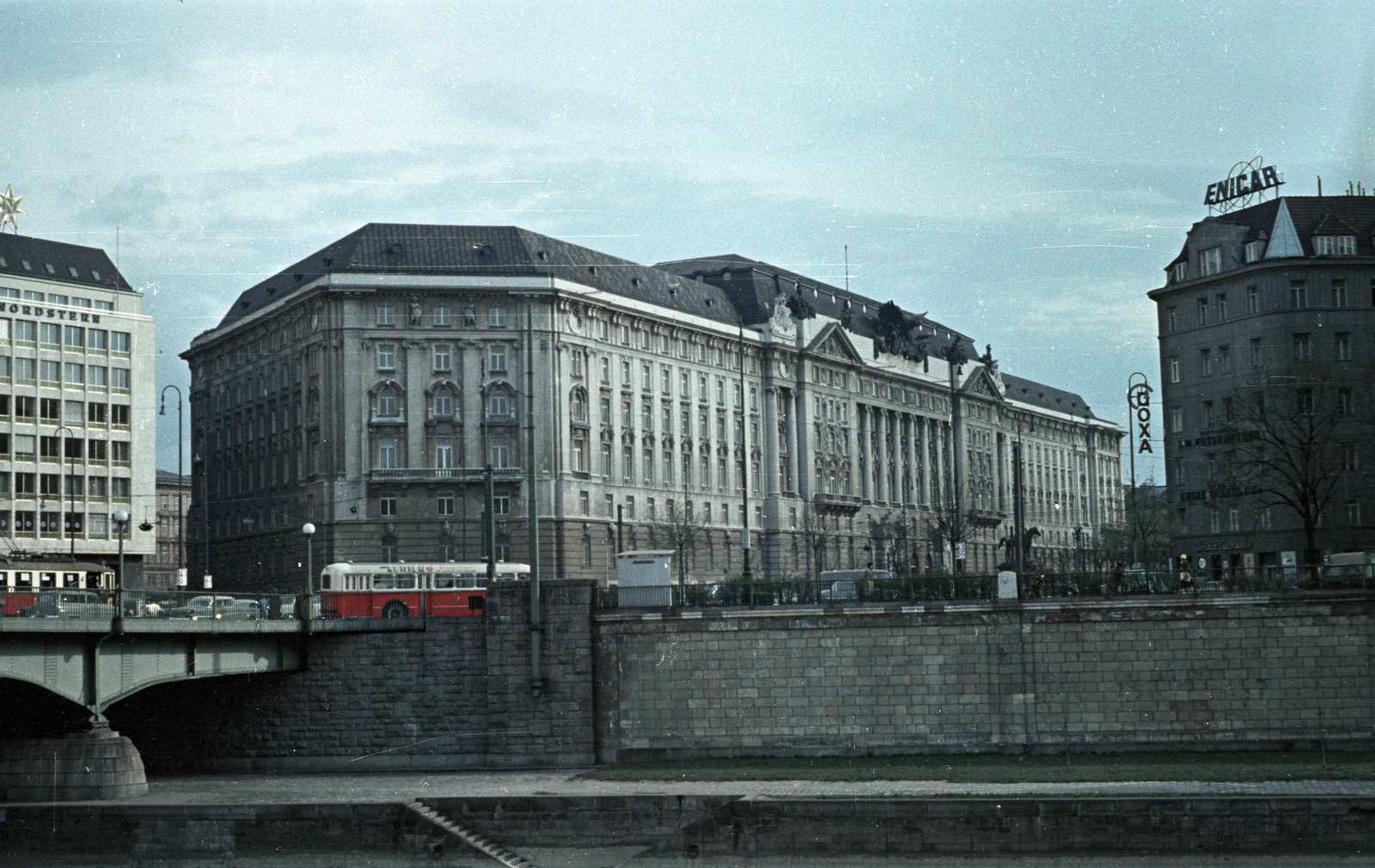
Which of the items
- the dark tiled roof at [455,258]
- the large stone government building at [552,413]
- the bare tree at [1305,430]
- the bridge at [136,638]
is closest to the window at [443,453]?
the large stone government building at [552,413]

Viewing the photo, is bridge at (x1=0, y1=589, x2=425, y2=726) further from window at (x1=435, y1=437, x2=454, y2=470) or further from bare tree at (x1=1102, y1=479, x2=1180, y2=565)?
bare tree at (x1=1102, y1=479, x2=1180, y2=565)

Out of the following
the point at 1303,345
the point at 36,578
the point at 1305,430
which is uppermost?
the point at 1303,345

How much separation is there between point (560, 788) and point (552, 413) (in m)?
58.8

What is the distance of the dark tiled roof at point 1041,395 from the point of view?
179375 mm

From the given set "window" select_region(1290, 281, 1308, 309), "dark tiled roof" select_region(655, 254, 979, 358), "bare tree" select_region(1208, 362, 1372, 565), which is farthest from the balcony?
"window" select_region(1290, 281, 1308, 309)

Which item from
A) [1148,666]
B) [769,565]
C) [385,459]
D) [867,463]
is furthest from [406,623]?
[867,463]

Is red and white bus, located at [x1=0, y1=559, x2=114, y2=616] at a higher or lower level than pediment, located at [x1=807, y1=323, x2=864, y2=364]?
lower

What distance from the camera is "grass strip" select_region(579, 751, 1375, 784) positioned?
4881 cm

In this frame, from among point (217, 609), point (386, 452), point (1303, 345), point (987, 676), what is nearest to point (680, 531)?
point (386, 452)

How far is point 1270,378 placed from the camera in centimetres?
7975

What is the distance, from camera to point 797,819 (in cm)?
4569

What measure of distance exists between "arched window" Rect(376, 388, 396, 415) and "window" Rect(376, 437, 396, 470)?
1.81 m

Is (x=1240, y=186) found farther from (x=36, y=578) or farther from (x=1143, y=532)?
(x=36, y=578)

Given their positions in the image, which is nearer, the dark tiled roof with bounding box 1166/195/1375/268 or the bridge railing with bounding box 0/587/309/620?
the bridge railing with bounding box 0/587/309/620
